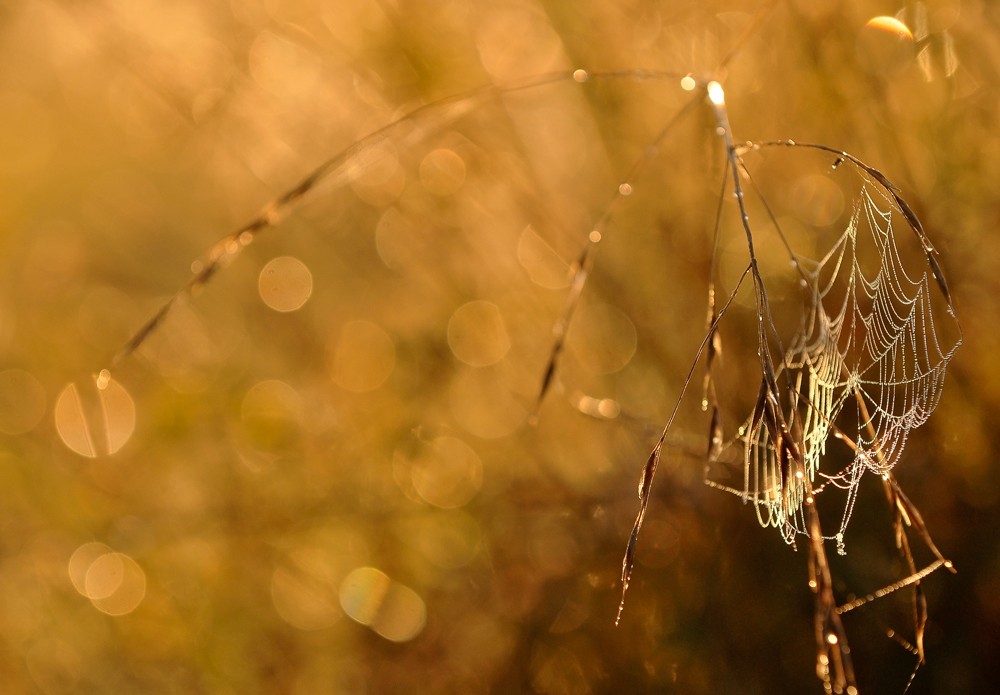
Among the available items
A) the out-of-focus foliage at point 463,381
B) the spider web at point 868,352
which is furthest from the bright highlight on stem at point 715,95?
the out-of-focus foliage at point 463,381

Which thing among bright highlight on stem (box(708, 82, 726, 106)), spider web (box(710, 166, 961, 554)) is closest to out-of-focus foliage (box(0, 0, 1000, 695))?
spider web (box(710, 166, 961, 554))

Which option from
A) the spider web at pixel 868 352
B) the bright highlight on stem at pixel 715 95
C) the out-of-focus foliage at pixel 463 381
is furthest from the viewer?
the out-of-focus foliage at pixel 463 381

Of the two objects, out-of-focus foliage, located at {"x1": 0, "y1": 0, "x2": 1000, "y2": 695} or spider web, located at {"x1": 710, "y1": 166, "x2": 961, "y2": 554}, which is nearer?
spider web, located at {"x1": 710, "y1": 166, "x2": 961, "y2": 554}

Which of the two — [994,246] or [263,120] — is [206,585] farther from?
[994,246]

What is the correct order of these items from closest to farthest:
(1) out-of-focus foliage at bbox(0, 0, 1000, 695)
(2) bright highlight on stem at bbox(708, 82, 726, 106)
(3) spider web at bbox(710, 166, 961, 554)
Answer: (2) bright highlight on stem at bbox(708, 82, 726, 106), (3) spider web at bbox(710, 166, 961, 554), (1) out-of-focus foliage at bbox(0, 0, 1000, 695)

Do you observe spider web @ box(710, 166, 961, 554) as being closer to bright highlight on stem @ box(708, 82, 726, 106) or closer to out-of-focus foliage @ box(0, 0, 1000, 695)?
out-of-focus foliage @ box(0, 0, 1000, 695)

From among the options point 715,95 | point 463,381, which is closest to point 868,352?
point 715,95

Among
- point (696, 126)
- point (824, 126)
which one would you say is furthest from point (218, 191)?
point (824, 126)

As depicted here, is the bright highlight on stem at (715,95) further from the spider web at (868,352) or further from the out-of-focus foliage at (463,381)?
the out-of-focus foliage at (463,381)
